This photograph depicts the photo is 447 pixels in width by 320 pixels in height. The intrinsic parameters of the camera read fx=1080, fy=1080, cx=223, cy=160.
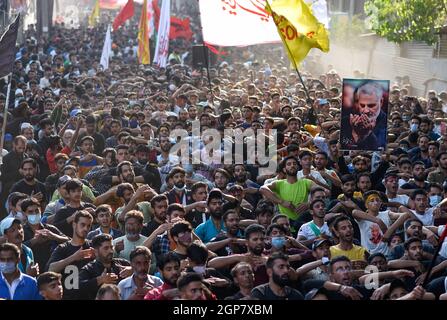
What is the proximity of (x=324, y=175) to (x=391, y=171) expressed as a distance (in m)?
0.68

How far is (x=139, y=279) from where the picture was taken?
281 inches

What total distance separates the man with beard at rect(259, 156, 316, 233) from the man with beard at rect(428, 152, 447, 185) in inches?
73.8

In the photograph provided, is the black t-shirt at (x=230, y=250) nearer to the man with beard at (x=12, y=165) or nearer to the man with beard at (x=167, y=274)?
the man with beard at (x=167, y=274)

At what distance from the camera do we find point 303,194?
33.9ft

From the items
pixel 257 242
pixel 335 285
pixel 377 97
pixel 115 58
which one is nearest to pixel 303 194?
→ pixel 377 97

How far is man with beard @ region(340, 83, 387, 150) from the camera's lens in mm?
11234

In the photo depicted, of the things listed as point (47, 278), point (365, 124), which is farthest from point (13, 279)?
point (365, 124)

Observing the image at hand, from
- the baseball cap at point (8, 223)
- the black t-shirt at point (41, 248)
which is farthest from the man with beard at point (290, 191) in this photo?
the baseball cap at point (8, 223)

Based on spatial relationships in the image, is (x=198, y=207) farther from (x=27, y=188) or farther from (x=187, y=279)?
(x=187, y=279)

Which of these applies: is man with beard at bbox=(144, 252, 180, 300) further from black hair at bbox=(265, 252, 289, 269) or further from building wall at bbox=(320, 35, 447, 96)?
building wall at bbox=(320, 35, 447, 96)

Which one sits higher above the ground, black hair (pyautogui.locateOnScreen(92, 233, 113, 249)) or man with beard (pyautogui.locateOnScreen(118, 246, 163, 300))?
black hair (pyautogui.locateOnScreen(92, 233, 113, 249))

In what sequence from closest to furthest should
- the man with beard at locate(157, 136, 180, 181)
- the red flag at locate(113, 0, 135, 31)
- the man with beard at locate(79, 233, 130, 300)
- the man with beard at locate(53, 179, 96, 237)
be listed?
the man with beard at locate(79, 233, 130, 300), the man with beard at locate(53, 179, 96, 237), the man with beard at locate(157, 136, 180, 181), the red flag at locate(113, 0, 135, 31)

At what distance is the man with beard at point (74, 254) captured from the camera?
7543mm

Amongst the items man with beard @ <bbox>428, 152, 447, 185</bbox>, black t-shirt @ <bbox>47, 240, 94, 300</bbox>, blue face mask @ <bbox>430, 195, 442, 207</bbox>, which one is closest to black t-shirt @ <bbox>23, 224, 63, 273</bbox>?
black t-shirt @ <bbox>47, 240, 94, 300</bbox>
